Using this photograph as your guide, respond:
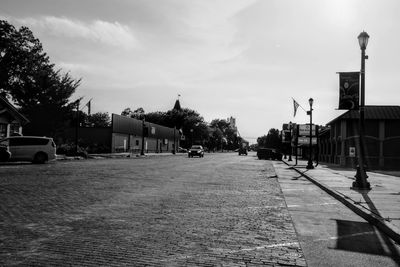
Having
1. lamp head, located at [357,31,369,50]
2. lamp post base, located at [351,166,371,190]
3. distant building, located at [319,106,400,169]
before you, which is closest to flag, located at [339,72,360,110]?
lamp head, located at [357,31,369,50]

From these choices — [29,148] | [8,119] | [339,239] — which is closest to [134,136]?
[8,119]

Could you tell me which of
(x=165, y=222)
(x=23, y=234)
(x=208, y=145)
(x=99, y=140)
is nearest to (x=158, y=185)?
(x=165, y=222)

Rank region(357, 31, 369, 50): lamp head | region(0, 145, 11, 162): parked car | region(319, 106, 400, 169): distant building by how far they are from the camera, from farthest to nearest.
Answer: region(319, 106, 400, 169): distant building < region(0, 145, 11, 162): parked car < region(357, 31, 369, 50): lamp head

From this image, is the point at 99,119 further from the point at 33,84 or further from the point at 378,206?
the point at 378,206

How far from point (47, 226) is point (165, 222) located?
7.27 ft

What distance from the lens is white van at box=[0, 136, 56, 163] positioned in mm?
26766

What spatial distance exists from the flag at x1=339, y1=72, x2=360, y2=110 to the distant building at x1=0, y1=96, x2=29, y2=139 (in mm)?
29805

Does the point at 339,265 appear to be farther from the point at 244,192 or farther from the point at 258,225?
the point at 244,192

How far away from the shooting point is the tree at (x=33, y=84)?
181 ft

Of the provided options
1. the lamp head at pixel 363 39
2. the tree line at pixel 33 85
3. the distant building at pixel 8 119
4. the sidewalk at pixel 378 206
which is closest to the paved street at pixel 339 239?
the sidewalk at pixel 378 206

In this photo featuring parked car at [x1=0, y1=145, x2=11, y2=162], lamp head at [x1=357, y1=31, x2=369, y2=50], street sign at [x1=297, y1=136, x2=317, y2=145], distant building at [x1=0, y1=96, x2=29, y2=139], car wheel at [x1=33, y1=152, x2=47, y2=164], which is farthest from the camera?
street sign at [x1=297, y1=136, x2=317, y2=145]

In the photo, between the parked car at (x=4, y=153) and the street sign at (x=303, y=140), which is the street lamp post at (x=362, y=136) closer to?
the parked car at (x=4, y=153)

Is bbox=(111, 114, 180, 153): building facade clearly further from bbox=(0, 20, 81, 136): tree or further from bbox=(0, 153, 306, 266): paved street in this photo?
bbox=(0, 153, 306, 266): paved street

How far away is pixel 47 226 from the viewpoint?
728 centimetres
